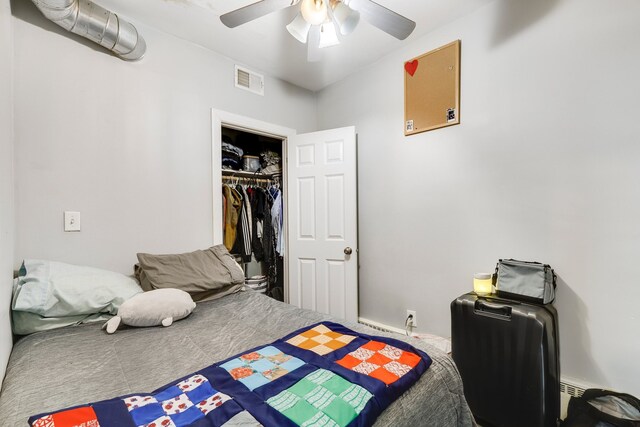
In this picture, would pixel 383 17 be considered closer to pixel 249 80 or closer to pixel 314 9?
pixel 314 9

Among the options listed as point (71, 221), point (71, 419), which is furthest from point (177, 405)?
point (71, 221)

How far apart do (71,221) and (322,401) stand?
1.91 meters

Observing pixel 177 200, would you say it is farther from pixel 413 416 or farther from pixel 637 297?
pixel 637 297

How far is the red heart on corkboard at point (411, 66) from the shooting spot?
2.42 meters

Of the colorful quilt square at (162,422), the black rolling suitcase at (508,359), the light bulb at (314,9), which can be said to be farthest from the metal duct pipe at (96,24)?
the black rolling suitcase at (508,359)

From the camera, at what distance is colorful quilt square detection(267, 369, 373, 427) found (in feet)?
2.39

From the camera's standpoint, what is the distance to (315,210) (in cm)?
292

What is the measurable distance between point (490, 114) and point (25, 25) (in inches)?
118

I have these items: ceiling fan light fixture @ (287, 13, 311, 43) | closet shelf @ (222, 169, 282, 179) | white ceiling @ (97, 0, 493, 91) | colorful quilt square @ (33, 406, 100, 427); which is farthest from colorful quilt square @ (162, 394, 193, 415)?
closet shelf @ (222, 169, 282, 179)

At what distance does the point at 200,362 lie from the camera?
1094 mm

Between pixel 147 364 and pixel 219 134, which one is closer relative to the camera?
pixel 147 364

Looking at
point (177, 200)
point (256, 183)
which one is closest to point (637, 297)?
point (177, 200)

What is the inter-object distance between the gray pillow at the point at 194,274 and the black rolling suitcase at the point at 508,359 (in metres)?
1.53

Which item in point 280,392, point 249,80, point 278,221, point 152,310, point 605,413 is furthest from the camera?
point 278,221
